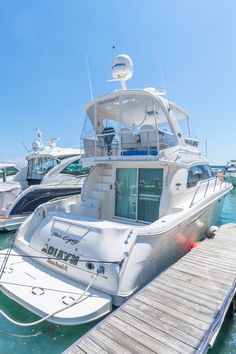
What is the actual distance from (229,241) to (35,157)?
32.4 ft

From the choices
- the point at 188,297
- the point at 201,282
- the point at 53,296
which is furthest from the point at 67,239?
the point at 201,282

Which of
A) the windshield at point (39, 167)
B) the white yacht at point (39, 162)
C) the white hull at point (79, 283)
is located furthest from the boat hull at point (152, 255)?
the windshield at point (39, 167)

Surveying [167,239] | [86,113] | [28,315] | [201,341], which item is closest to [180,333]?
[201,341]

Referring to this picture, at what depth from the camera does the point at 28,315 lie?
341 centimetres

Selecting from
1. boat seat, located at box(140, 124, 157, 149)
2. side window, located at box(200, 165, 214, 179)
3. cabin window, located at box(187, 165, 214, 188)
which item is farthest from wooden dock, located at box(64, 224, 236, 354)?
side window, located at box(200, 165, 214, 179)

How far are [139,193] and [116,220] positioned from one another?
0.91 meters

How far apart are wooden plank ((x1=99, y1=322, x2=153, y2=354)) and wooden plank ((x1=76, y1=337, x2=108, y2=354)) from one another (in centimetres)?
17

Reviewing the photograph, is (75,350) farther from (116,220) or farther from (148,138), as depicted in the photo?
(148,138)

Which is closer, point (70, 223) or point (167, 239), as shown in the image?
point (167, 239)

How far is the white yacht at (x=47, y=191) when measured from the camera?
797 centimetres

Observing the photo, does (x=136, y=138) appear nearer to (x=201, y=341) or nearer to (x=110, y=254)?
(x=110, y=254)

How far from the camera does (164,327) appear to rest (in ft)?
8.02

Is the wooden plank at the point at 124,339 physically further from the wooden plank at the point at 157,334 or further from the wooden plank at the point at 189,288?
the wooden plank at the point at 189,288

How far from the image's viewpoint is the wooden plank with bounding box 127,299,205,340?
7.79 ft
